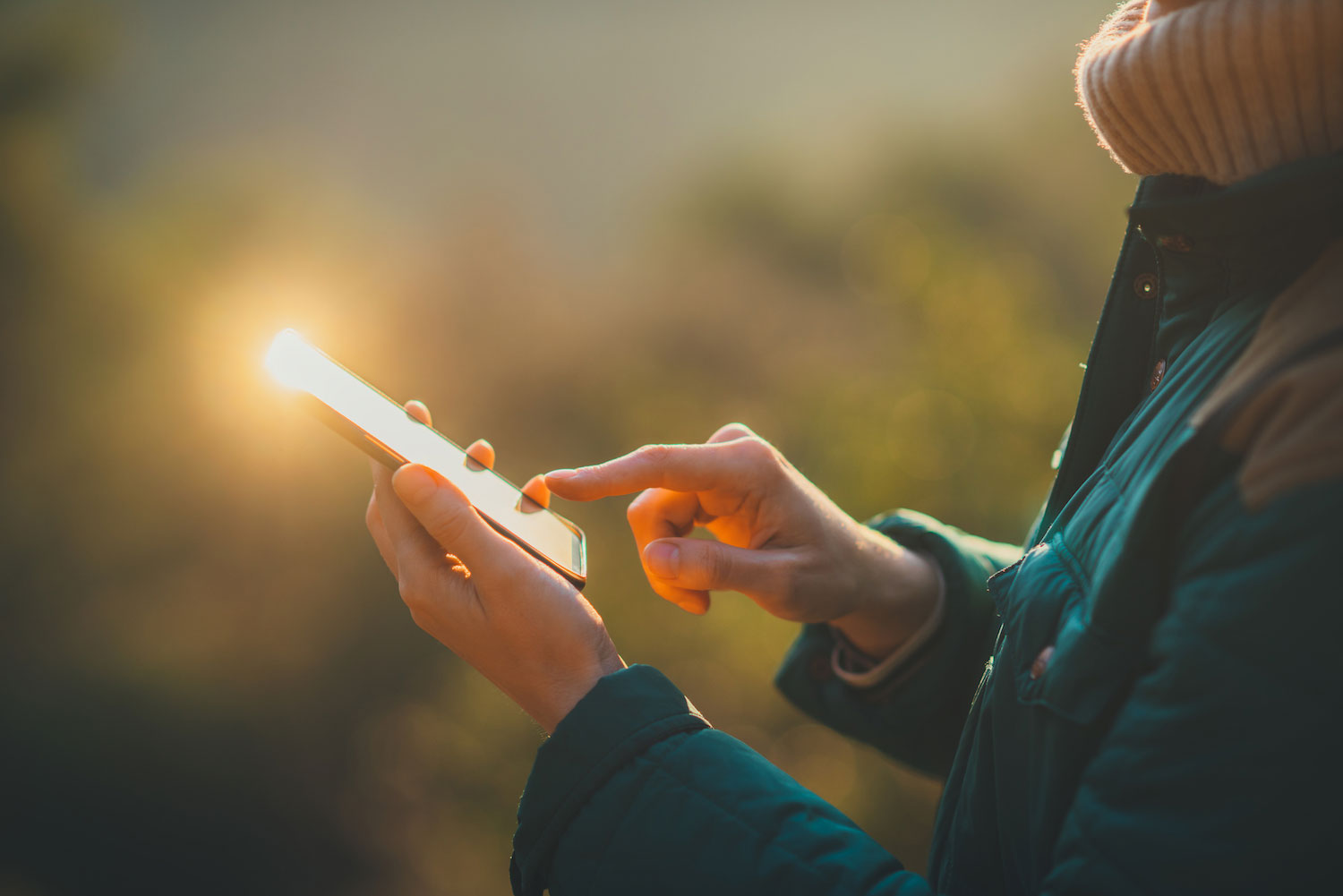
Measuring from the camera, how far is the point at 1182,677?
714 millimetres

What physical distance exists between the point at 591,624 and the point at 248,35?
6.19 meters

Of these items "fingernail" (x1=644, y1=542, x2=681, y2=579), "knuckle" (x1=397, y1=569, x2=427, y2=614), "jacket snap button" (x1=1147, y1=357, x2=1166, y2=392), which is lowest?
"jacket snap button" (x1=1147, y1=357, x2=1166, y2=392)

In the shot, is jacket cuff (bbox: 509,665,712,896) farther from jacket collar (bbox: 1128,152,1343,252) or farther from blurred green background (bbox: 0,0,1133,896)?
blurred green background (bbox: 0,0,1133,896)

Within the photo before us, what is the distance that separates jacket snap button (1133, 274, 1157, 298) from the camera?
1145 millimetres

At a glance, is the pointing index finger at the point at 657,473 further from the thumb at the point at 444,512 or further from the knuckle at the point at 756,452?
the thumb at the point at 444,512

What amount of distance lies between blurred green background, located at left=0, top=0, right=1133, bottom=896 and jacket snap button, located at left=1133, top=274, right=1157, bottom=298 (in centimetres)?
288

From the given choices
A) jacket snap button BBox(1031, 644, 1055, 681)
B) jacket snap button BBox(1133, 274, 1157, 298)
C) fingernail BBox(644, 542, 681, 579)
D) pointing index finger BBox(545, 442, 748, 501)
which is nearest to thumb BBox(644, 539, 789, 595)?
fingernail BBox(644, 542, 681, 579)

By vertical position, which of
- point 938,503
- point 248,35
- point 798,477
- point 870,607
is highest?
point 248,35

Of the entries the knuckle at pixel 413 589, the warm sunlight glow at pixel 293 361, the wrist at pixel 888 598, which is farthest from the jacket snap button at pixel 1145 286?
the warm sunlight glow at pixel 293 361

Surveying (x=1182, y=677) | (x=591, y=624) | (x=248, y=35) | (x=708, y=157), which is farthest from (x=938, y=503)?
(x=248, y=35)

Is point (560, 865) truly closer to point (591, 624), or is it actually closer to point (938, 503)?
point (591, 624)

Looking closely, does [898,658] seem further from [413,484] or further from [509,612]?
[413,484]

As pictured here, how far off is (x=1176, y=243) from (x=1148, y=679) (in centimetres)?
54

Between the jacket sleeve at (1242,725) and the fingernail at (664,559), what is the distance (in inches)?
28.3
